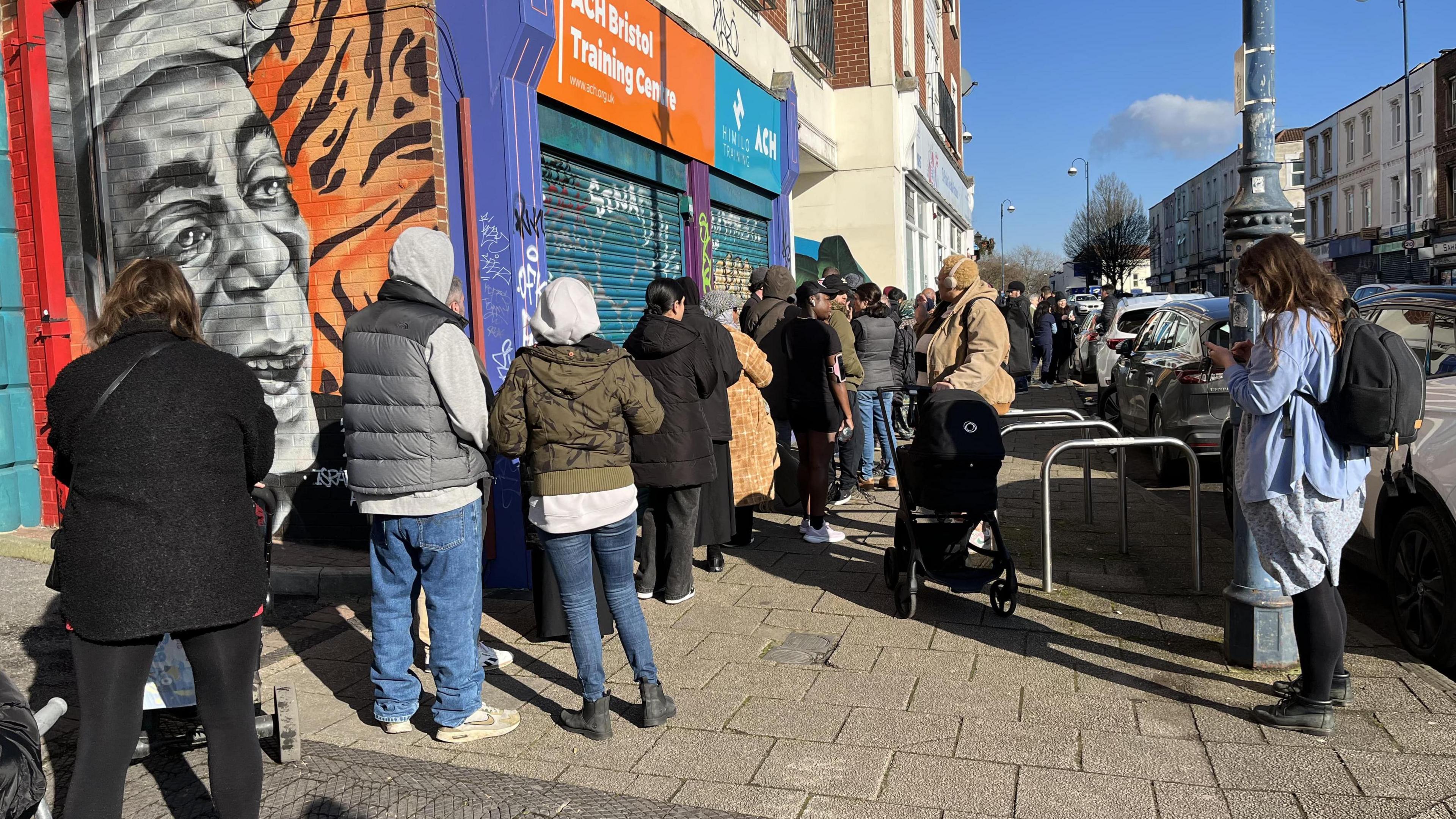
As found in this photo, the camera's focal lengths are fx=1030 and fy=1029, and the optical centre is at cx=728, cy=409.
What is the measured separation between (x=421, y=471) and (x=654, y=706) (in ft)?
4.28

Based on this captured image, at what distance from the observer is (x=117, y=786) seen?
2.92 metres

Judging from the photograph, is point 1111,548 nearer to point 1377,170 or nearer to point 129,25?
point 129,25

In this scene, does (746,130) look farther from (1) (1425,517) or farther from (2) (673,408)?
(1) (1425,517)

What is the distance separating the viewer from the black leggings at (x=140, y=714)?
9.38ft

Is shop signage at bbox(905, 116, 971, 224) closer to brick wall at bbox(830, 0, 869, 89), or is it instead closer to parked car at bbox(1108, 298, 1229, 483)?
brick wall at bbox(830, 0, 869, 89)

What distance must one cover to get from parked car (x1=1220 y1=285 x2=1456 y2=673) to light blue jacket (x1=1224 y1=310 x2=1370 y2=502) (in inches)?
21.7

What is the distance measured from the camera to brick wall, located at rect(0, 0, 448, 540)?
Result: 20.6ft

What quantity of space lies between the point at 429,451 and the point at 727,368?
7.99 feet

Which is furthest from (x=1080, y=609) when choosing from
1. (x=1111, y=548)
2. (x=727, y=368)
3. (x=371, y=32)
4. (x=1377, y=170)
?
(x=1377, y=170)

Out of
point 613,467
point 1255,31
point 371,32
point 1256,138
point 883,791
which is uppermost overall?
point 371,32

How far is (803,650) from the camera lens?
500 cm

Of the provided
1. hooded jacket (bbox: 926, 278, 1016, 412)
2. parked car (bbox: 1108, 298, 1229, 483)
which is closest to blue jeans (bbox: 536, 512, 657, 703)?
hooded jacket (bbox: 926, 278, 1016, 412)

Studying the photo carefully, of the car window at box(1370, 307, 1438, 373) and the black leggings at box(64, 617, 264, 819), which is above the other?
the car window at box(1370, 307, 1438, 373)

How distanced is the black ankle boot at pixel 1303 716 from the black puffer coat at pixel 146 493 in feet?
11.9
